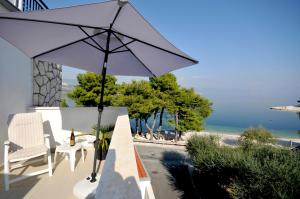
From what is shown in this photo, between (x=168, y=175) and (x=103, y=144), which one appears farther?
(x=168, y=175)

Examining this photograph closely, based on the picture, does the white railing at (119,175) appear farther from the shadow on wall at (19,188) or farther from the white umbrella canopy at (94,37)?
the shadow on wall at (19,188)

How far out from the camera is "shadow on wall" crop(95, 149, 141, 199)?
0.91 metres

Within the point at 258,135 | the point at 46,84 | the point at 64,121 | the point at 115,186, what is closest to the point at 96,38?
the point at 115,186

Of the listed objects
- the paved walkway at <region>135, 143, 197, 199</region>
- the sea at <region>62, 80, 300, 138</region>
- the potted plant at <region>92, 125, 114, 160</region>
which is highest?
the potted plant at <region>92, 125, 114, 160</region>

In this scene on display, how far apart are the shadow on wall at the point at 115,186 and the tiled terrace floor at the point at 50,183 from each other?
5.24ft

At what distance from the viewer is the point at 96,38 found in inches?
97.2

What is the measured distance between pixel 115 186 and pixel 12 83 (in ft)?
Result: 11.9

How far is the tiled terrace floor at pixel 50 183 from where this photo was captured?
7.71ft

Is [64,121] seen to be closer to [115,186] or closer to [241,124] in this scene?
[115,186]

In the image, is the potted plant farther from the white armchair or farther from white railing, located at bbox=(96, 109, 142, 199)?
white railing, located at bbox=(96, 109, 142, 199)

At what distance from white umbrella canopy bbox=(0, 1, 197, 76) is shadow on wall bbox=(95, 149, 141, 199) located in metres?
1.16

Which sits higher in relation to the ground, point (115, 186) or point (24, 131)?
point (115, 186)

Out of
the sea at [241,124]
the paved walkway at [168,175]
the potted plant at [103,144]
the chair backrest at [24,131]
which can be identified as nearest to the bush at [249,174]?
the paved walkway at [168,175]

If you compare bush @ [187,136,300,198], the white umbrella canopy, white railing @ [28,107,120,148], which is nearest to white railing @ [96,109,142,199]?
the white umbrella canopy
